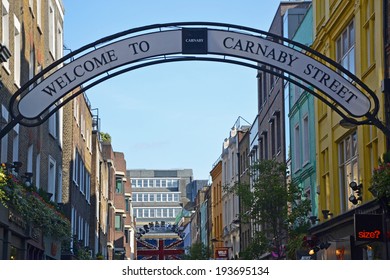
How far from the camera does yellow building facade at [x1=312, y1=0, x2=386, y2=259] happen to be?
23.3 metres

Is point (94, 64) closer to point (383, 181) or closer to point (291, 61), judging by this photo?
point (291, 61)

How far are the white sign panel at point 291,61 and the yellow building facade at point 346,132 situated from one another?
215 inches

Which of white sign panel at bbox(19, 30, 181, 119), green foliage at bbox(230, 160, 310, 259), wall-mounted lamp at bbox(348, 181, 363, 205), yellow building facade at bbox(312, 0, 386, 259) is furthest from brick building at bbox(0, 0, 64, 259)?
yellow building facade at bbox(312, 0, 386, 259)

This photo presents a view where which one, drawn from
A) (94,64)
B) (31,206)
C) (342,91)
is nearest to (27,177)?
(31,206)

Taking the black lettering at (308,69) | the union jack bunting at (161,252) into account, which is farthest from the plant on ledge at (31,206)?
the union jack bunting at (161,252)

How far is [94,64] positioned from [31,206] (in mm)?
7925

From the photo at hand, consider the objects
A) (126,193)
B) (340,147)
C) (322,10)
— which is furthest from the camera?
(126,193)

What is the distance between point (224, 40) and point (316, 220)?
46.3ft

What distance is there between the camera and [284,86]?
4034 cm

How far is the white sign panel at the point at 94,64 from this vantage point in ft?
53.7

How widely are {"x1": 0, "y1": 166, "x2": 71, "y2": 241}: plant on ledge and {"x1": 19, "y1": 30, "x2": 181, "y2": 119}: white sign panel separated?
1.90 meters
